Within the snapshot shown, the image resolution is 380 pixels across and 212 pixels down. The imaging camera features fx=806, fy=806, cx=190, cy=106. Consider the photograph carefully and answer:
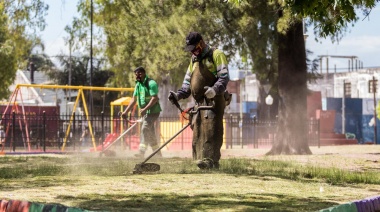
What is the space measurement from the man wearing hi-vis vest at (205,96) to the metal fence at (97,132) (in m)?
13.0

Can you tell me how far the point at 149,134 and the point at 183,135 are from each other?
558 inches

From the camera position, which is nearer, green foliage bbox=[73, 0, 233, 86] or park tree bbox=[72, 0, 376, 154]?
park tree bbox=[72, 0, 376, 154]

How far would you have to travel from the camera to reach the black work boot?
1127 centimetres

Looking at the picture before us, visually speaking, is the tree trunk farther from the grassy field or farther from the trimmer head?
the trimmer head

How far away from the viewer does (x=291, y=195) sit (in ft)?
→ 28.3

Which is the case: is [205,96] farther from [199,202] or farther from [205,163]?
[199,202]

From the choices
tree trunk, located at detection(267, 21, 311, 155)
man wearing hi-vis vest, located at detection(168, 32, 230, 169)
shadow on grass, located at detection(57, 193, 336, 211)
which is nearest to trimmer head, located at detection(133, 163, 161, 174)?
man wearing hi-vis vest, located at detection(168, 32, 230, 169)

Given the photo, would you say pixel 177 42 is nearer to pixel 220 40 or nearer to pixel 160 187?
pixel 220 40

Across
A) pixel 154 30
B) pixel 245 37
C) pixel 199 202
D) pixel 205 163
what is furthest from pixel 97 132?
pixel 199 202

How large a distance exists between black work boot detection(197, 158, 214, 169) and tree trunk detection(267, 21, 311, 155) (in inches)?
408

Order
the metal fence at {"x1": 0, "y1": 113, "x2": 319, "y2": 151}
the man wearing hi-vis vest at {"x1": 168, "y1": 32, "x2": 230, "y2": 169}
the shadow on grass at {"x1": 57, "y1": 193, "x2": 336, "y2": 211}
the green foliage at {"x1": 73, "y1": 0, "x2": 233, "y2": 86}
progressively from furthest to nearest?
1. the metal fence at {"x1": 0, "y1": 113, "x2": 319, "y2": 151}
2. the green foliage at {"x1": 73, "y1": 0, "x2": 233, "y2": 86}
3. the man wearing hi-vis vest at {"x1": 168, "y1": 32, "x2": 230, "y2": 169}
4. the shadow on grass at {"x1": 57, "y1": 193, "x2": 336, "y2": 211}

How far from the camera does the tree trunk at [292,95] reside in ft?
70.9

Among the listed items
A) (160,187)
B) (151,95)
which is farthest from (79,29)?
(160,187)

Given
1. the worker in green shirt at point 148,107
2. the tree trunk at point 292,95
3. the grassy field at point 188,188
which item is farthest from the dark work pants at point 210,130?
the tree trunk at point 292,95
